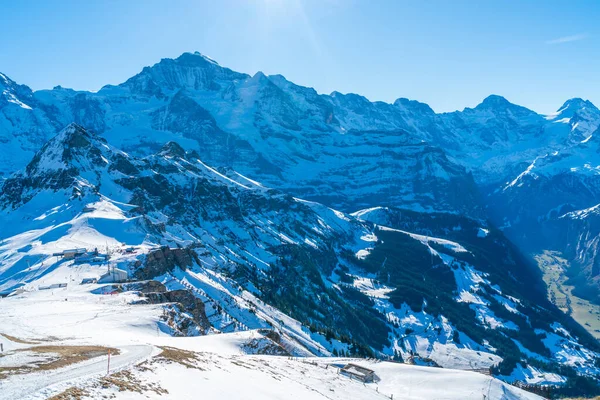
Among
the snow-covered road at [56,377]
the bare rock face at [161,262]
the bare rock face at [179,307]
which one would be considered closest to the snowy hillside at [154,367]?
the snow-covered road at [56,377]

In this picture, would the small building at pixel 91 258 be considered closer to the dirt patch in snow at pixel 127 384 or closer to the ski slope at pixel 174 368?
the ski slope at pixel 174 368

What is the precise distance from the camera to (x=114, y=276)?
11962cm

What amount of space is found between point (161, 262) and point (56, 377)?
10543cm

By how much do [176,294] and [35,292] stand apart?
104 ft

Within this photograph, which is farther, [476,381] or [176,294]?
[176,294]

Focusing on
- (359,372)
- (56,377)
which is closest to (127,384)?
(56,377)

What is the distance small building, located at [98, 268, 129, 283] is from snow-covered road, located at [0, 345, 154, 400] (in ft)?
245

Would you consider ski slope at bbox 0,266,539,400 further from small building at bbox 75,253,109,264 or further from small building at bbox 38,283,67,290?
small building at bbox 75,253,109,264

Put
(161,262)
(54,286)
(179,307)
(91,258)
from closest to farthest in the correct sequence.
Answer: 1. (179,307)
2. (54,286)
3. (91,258)
4. (161,262)

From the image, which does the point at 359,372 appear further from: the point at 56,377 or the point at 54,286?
the point at 54,286

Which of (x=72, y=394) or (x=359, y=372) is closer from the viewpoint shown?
(x=72, y=394)

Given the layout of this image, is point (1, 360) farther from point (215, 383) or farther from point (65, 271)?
point (65, 271)

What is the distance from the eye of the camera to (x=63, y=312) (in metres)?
81.7

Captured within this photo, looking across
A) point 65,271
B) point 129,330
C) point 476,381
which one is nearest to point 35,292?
point 65,271
